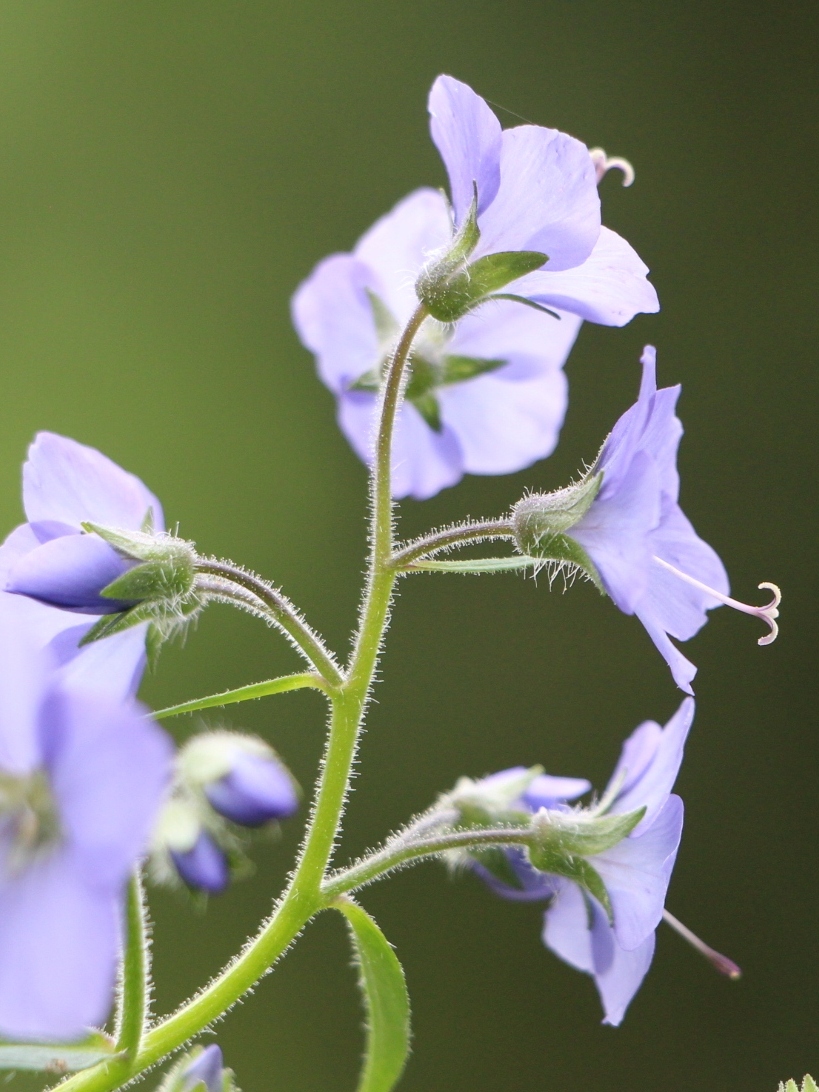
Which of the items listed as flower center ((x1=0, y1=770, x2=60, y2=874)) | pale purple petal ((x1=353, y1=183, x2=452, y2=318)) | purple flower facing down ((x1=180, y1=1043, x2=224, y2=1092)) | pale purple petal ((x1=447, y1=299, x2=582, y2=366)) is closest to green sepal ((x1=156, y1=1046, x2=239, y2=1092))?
purple flower facing down ((x1=180, y1=1043, x2=224, y2=1092))

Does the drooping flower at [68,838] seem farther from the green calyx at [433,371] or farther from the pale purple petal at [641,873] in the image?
the green calyx at [433,371]

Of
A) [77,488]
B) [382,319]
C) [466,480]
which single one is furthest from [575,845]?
[466,480]

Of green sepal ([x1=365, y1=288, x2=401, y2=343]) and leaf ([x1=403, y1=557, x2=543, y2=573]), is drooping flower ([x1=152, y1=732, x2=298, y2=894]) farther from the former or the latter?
green sepal ([x1=365, y1=288, x2=401, y2=343])

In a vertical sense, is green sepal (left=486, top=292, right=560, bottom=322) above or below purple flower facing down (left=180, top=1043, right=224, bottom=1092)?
above

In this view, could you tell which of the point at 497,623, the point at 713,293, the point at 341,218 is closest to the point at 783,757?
the point at 497,623

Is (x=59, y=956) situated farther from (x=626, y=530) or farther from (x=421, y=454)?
(x=421, y=454)

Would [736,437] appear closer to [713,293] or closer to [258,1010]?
[713,293]
